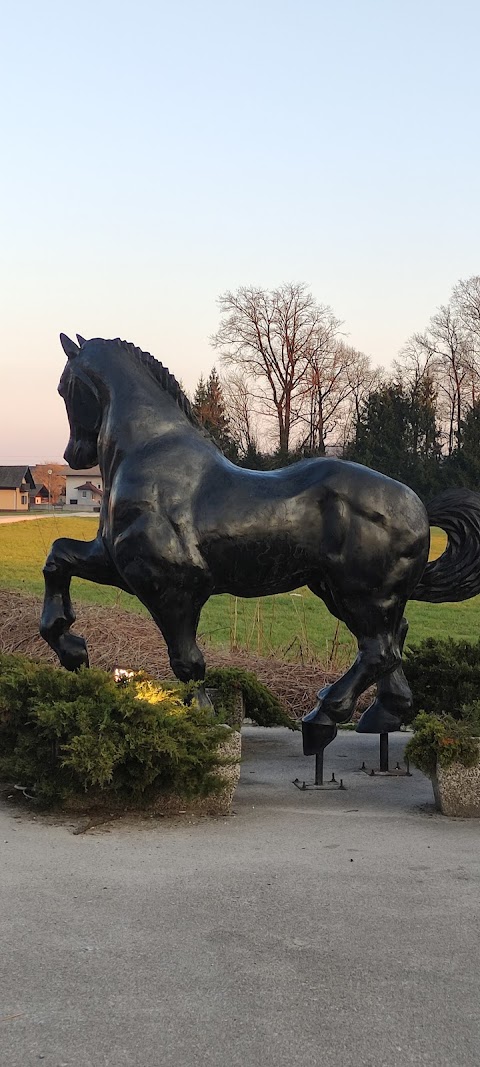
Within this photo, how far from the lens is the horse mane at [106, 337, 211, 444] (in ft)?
15.8

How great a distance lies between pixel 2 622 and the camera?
31.5 ft

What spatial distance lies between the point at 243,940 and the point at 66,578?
8.23ft

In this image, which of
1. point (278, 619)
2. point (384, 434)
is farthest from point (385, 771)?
point (384, 434)

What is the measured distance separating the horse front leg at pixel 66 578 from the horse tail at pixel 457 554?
1.71 metres

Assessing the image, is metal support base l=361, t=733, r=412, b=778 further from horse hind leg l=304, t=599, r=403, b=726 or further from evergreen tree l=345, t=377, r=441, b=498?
evergreen tree l=345, t=377, r=441, b=498

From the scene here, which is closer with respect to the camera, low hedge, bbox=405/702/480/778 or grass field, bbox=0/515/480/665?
low hedge, bbox=405/702/480/778

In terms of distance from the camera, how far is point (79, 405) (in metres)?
5.01

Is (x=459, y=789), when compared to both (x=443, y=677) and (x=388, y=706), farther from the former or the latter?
(x=443, y=677)

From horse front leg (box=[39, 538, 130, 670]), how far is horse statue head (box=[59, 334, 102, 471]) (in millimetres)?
552

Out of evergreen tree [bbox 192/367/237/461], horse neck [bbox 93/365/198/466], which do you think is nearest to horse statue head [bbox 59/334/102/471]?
horse neck [bbox 93/365/198/466]

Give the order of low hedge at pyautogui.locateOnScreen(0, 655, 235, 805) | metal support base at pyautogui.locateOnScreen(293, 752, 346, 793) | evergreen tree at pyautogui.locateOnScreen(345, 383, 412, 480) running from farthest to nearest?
evergreen tree at pyautogui.locateOnScreen(345, 383, 412, 480) < metal support base at pyautogui.locateOnScreen(293, 752, 346, 793) < low hedge at pyautogui.locateOnScreen(0, 655, 235, 805)

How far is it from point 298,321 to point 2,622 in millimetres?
34172

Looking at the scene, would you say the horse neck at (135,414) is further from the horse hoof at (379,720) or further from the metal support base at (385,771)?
the metal support base at (385,771)

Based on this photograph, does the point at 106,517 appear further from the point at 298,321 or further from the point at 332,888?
the point at 298,321
